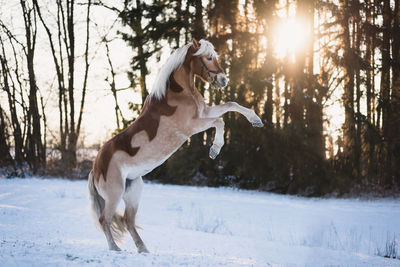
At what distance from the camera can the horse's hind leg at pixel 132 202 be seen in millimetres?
4574

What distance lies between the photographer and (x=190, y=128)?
13.2ft

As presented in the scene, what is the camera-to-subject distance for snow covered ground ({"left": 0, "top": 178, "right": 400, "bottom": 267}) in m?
3.81

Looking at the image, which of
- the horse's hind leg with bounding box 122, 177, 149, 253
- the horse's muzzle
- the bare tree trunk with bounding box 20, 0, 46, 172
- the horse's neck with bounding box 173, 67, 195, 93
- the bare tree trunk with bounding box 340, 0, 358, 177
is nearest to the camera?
the horse's muzzle

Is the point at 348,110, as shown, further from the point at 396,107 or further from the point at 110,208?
the point at 110,208

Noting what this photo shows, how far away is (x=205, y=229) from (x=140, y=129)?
168 inches

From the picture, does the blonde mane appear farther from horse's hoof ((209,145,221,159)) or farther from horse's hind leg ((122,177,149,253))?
horse's hind leg ((122,177,149,253))

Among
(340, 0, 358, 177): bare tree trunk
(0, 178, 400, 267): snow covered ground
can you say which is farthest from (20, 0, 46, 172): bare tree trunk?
(340, 0, 358, 177): bare tree trunk

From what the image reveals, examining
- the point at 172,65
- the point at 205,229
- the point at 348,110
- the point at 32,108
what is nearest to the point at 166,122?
the point at 172,65

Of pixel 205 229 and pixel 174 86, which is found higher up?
pixel 174 86

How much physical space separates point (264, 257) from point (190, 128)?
7.40 feet

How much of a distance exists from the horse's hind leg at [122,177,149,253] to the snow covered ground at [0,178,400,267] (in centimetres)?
26

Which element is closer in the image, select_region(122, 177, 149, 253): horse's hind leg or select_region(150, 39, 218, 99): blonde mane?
select_region(150, 39, 218, 99): blonde mane

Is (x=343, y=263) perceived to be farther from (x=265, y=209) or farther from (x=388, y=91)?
(x=388, y=91)

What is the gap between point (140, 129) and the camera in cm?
415
